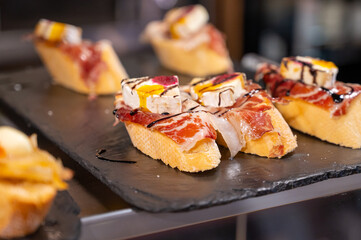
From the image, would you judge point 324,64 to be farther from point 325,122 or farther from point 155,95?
point 155,95

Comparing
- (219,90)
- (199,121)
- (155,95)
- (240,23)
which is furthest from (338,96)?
(240,23)

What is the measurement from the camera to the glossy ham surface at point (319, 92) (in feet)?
7.00

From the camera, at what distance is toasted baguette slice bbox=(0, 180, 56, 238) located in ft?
4.54

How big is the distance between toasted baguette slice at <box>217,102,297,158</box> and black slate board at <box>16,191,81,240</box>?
0.71 meters

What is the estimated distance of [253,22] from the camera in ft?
17.3

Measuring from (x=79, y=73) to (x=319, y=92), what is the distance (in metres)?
1.36

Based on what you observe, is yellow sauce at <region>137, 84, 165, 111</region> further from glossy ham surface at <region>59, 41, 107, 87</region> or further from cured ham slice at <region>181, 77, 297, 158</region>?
glossy ham surface at <region>59, 41, 107, 87</region>

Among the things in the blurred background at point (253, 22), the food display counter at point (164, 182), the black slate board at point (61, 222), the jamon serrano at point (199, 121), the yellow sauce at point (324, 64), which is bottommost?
the blurred background at point (253, 22)

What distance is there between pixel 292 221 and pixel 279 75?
74 centimetres

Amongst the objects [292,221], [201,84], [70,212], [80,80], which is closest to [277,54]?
[80,80]

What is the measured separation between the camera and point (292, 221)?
74.6 inches

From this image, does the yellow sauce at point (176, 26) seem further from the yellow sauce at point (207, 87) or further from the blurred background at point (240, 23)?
the blurred background at point (240, 23)

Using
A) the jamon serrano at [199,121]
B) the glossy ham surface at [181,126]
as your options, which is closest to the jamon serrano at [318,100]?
the jamon serrano at [199,121]

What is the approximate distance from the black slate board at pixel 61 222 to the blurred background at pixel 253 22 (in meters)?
3.46
